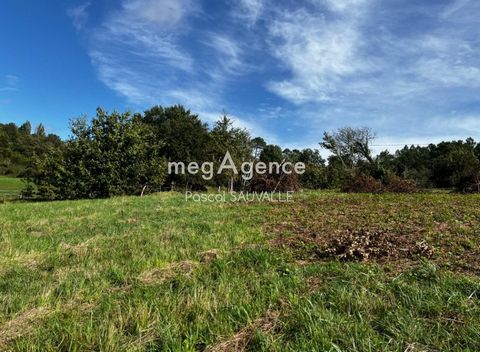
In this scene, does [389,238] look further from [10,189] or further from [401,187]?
[10,189]

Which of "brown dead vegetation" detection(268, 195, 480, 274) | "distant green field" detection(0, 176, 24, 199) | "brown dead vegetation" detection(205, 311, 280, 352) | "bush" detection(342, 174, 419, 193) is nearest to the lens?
"brown dead vegetation" detection(205, 311, 280, 352)

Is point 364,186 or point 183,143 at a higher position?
point 183,143

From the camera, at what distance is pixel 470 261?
4.26 m

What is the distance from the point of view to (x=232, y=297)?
3.49 m

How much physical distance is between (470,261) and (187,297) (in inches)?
142

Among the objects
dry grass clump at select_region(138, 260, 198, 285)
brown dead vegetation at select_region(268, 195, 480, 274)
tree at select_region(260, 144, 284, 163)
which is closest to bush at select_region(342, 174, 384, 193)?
brown dead vegetation at select_region(268, 195, 480, 274)

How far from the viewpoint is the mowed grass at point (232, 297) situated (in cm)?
265

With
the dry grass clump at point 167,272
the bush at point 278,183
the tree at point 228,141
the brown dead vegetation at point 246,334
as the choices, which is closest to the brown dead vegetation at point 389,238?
the dry grass clump at point 167,272

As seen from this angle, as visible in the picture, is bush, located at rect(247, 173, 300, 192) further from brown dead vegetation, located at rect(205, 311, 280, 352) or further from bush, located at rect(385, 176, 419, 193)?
brown dead vegetation, located at rect(205, 311, 280, 352)

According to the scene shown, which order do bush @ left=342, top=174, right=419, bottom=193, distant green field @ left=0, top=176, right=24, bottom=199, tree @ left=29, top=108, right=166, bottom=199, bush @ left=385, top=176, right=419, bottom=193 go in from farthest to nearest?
distant green field @ left=0, top=176, right=24, bottom=199, tree @ left=29, top=108, right=166, bottom=199, bush @ left=342, top=174, right=419, bottom=193, bush @ left=385, top=176, right=419, bottom=193

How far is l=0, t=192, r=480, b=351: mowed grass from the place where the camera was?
265cm

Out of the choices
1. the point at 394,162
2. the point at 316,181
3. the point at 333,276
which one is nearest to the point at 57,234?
the point at 333,276

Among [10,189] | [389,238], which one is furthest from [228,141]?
[10,189]

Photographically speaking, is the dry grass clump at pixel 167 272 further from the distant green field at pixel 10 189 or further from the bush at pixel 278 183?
the distant green field at pixel 10 189
